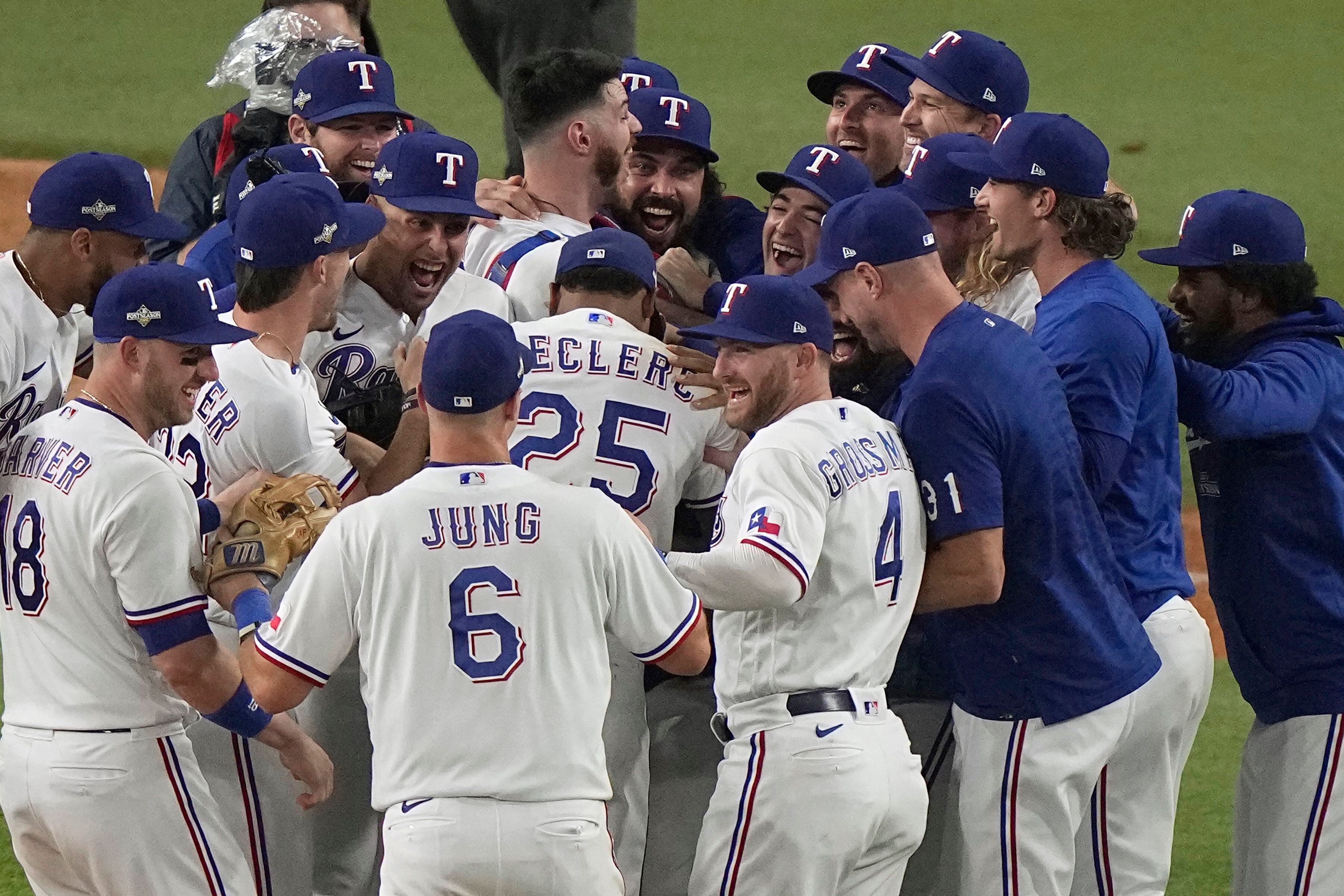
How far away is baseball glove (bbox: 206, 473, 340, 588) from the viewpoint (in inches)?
146

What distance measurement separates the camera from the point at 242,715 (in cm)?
381

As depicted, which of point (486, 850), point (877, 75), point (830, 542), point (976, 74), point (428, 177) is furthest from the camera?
point (877, 75)

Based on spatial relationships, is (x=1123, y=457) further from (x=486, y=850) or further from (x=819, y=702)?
(x=486, y=850)

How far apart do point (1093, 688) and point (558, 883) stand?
4.68 feet

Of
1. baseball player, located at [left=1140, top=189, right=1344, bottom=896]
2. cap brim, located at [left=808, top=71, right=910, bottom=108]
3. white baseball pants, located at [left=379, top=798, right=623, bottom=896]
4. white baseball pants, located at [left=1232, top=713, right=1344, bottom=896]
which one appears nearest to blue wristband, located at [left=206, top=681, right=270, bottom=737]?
white baseball pants, located at [left=379, top=798, right=623, bottom=896]

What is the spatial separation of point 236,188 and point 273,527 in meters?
1.56

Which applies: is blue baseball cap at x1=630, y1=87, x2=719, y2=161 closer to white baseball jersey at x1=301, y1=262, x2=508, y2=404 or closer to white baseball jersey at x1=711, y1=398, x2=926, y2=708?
white baseball jersey at x1=301, y1=262, x2=508, y2=404

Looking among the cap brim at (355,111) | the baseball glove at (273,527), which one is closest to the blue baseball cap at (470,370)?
the baseball glove at (273,527)

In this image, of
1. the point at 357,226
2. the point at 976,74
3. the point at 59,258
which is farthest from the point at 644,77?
the point at 59,258

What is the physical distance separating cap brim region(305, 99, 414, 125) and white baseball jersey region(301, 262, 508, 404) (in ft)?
3.11

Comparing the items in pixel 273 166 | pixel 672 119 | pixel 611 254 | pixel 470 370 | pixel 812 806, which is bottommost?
pixel 812 806

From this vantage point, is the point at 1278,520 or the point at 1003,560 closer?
the point at 1003,560

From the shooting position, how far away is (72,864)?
12.5ft

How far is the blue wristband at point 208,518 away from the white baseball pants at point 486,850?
2.73ft
